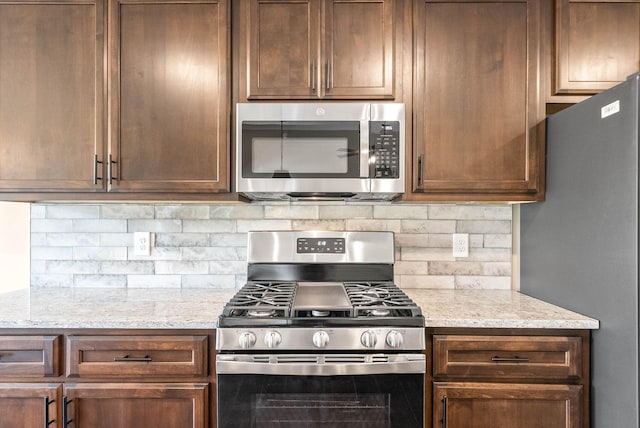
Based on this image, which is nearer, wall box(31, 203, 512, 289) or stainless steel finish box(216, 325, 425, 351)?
stainless steel finish box(216, 325, 425, 351)

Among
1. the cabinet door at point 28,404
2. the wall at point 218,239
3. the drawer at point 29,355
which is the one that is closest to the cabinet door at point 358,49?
the wall at point 218,239

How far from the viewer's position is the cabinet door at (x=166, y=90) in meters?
1.69

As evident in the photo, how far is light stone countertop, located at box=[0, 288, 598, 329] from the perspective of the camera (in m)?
1.40

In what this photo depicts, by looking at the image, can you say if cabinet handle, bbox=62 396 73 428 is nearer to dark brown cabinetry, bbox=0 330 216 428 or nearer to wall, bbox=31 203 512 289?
dark brown cabinetry, bbox=0 330 216 428

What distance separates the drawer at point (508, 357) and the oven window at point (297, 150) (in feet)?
2.47

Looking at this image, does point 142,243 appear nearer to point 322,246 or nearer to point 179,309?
point 179,309

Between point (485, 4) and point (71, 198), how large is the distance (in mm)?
1926

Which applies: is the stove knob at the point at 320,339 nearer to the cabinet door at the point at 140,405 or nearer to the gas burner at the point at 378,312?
the gas burner at the point at 378,312

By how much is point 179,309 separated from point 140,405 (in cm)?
35

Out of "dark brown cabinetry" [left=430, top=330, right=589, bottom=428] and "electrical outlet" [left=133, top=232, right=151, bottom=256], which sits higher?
"electrical outlet" [left=133, top=232, right=151, bottom=256]

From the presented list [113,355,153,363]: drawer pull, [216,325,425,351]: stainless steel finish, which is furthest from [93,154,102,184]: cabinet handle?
[216,325,425,351]: stainless steel finish

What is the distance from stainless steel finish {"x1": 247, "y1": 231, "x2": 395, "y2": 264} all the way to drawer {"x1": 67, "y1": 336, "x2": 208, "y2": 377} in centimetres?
61

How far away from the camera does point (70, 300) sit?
1.73 meters

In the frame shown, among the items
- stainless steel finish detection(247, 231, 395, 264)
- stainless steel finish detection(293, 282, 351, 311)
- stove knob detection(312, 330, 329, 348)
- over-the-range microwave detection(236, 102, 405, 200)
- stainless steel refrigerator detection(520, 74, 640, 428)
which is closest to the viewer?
stainless steel refrigerator detection(520, 74, 640, 428)
